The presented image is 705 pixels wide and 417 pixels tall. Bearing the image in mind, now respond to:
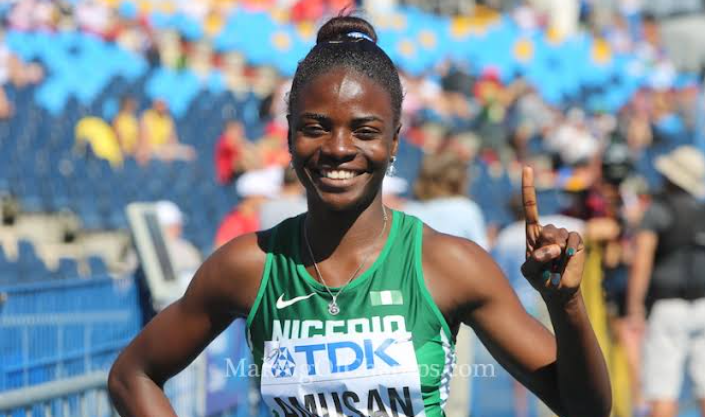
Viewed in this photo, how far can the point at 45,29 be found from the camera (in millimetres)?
17234

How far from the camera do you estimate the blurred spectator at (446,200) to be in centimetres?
616

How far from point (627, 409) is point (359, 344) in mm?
5626

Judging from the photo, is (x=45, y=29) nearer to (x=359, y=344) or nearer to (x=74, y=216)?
(x=74, y=216)

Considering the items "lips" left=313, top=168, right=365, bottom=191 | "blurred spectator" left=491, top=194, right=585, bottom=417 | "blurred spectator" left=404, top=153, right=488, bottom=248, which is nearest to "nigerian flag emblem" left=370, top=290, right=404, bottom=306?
"lips" left=313, top=168, right=365, bottom=191

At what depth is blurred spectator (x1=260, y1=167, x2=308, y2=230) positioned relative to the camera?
585 cm

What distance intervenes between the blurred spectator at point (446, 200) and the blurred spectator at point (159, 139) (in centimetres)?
720

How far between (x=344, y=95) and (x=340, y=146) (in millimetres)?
116

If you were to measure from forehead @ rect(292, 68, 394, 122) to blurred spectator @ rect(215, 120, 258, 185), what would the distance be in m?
7.32

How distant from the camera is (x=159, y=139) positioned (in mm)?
13836

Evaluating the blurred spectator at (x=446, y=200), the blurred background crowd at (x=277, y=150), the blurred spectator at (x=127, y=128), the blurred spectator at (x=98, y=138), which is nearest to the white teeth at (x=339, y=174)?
the blurred background crowd at (x=277, y=150)

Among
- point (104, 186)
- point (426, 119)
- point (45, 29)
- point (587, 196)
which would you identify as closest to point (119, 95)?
point (45, 29)

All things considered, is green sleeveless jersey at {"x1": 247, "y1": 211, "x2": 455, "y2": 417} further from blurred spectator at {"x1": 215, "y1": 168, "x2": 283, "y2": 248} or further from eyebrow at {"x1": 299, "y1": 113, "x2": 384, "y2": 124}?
blurred spectator at {"x1": 215, "y1": 168, "x2": 283, "y2": 248}

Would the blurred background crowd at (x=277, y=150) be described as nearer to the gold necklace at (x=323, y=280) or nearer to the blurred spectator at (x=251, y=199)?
the blurred spectator at (x=251, y=199)

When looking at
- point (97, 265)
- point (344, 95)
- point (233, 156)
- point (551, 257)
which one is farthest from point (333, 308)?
point (233, 156)
